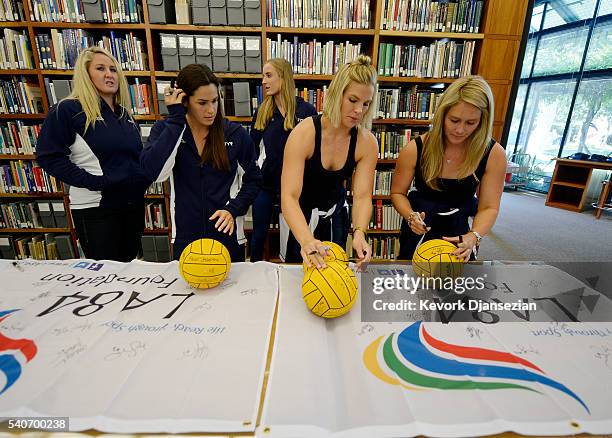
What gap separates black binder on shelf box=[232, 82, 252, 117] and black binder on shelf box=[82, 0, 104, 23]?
136 centimetres

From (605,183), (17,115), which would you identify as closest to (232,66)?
(17,115)

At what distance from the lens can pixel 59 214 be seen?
11.5 ft

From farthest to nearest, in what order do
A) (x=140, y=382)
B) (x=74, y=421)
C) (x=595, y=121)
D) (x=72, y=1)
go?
(x=595, y=121), (x=72, y=1), (x=140, y=382), (x=74, y=421)

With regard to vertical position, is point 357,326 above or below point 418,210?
below

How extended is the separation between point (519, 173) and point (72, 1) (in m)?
9.55

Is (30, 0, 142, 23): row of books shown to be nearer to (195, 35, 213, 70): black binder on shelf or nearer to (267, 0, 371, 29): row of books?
(195, 35, 213, 70): black binder on shelf

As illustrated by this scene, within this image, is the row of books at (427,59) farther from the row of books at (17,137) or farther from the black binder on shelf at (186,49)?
the row of books at (17,137)

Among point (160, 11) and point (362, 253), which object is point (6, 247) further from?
point (362, 253)

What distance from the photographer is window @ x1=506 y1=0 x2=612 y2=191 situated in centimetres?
663

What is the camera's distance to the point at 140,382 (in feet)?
2.84

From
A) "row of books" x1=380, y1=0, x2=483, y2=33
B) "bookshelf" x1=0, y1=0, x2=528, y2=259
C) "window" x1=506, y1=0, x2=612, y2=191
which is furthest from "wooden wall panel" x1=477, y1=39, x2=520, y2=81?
"window" x1=506, y1=0, x2=612, y2=191

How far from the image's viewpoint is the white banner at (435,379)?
774mm

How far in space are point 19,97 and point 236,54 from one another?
2254 mm

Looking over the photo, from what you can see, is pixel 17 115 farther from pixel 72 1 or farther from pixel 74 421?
pixel 74 421
